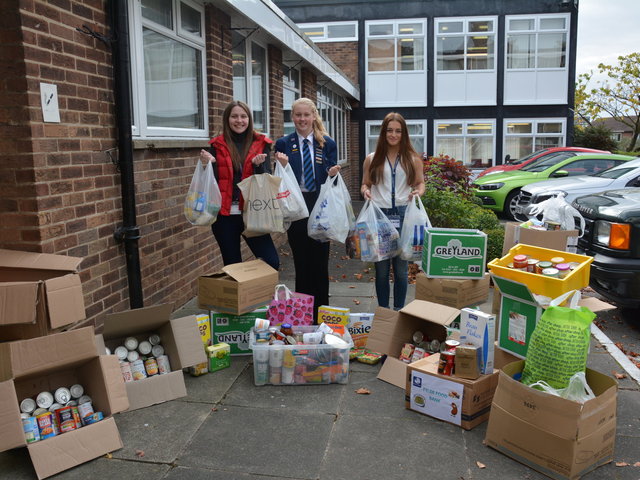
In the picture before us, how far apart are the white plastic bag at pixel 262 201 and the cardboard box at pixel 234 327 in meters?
0.68

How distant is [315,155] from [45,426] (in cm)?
289

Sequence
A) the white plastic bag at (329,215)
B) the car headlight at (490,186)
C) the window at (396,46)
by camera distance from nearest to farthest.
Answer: the white plastic bag at (329,215) < the car headlight at (490,186) < the window at (396,46)

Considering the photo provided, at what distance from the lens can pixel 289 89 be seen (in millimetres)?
10805

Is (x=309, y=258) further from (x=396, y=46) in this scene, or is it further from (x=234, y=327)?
(x=396, y=46)

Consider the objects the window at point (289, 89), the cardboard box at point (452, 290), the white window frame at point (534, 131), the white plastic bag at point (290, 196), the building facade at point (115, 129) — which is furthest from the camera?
the white window frame at point (534, 131)

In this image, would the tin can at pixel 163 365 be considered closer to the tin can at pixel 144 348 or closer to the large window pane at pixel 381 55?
the tin can at pixel 144 348

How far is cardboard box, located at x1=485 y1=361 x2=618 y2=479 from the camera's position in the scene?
112 inches

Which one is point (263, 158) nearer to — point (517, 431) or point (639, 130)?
point (517, 431)

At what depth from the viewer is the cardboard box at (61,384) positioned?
114 inches

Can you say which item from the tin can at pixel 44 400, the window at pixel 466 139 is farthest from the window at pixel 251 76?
the window at pixel 466 139

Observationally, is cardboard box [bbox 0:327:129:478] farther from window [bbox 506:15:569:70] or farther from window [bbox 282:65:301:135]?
window [bbox 506:15:569:70]

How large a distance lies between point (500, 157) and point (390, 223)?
18057 mm

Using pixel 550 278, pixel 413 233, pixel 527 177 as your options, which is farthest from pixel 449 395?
pixel 527 177

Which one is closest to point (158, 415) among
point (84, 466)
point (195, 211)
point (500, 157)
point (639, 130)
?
point (84, 466)
